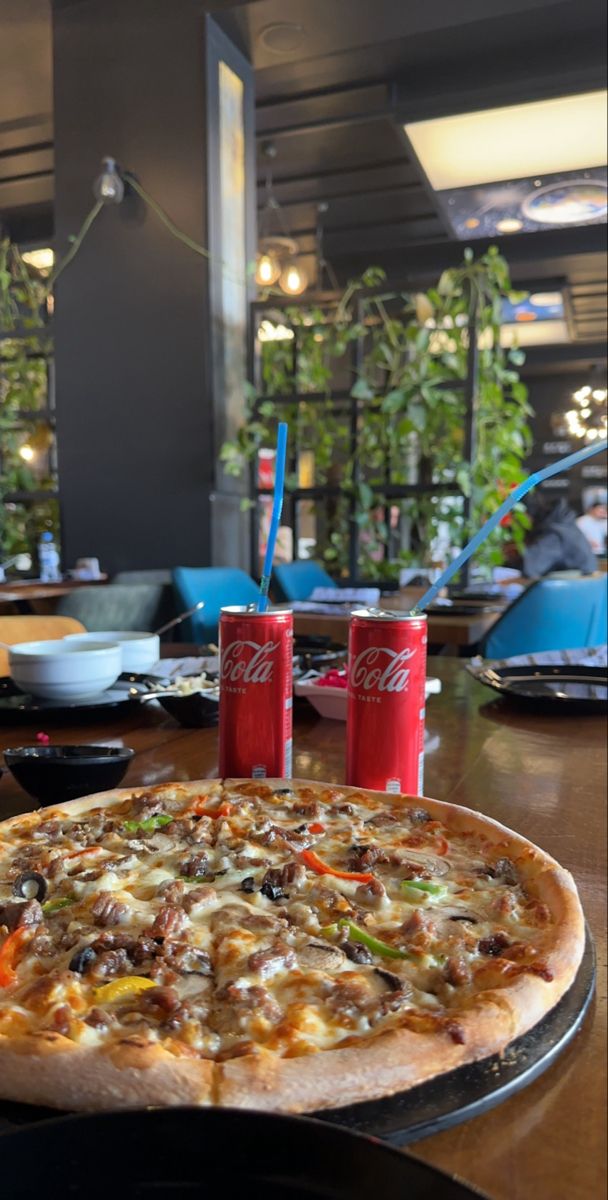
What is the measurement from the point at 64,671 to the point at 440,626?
1918mm

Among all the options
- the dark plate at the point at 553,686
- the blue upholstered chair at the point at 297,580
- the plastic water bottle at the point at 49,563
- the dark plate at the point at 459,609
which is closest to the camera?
the dark plate at the point at 553,686

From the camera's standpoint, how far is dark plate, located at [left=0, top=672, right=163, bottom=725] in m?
1.28

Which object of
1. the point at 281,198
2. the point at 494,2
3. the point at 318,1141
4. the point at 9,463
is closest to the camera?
the point at 318,1141

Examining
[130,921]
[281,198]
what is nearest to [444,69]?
[281,198]

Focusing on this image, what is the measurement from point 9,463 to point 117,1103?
18.8 ft

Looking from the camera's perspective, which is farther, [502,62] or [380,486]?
[502,62]

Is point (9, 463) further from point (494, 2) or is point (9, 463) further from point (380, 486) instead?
point (494, 2)

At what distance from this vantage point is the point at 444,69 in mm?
5332

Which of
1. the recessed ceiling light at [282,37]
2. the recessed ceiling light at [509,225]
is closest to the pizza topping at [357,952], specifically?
the recessed ceiling light at [282,37]

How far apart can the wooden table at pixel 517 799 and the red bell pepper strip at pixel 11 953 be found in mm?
298

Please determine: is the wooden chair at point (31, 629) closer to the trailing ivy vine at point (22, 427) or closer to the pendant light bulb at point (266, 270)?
the trailing ivy vine at point (22, 427)

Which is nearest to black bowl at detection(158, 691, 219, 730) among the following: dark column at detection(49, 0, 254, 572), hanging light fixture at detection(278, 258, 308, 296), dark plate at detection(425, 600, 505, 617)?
dark plate at detection(425, 600, 505, 617)

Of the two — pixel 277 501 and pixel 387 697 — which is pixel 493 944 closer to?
pixel 387 697

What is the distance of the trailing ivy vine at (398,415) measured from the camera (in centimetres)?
459
